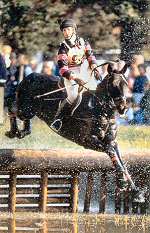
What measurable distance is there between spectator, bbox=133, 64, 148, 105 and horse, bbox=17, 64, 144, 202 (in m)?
0.37

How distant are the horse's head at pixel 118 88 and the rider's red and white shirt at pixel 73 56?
272 millimetres

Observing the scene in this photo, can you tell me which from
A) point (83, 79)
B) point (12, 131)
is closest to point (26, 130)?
point (12, 131)

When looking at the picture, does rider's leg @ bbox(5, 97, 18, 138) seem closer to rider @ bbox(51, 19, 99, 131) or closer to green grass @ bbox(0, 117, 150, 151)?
green grass @ bbox(0, 117, 150, 151)

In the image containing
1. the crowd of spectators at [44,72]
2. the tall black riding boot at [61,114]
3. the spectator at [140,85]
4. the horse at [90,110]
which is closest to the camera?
the horse at [90,110]

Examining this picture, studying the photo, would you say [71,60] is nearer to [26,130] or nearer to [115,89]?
[115,89]

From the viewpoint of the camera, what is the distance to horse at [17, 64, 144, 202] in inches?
436

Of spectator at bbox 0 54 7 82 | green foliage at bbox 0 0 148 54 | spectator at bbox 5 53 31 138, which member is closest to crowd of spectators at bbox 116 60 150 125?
green foliage at bbox 0 0 148 54

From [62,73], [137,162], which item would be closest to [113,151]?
[137,162]

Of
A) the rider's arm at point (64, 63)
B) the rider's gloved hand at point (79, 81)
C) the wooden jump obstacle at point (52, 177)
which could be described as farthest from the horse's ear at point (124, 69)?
the wooden jump obstacle at point (52, 177)

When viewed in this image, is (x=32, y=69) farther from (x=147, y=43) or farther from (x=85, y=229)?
(x=85, y=229)

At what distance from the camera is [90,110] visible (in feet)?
36.6

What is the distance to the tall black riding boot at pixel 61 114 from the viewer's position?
11211mm

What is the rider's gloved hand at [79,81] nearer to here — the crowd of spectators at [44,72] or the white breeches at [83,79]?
the white breeches at [83,79]

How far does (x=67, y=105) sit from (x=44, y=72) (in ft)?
1.59
